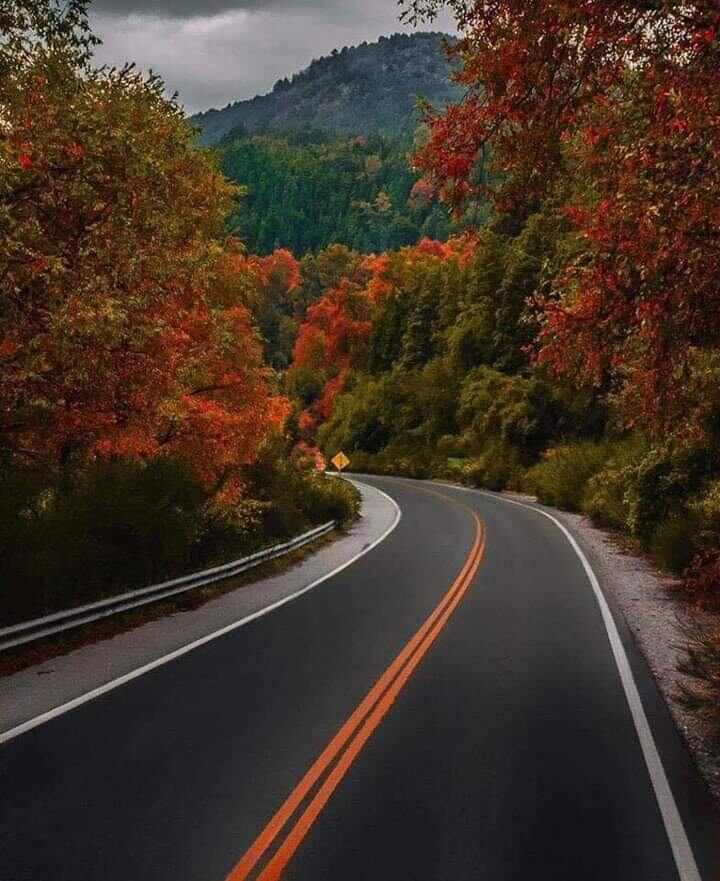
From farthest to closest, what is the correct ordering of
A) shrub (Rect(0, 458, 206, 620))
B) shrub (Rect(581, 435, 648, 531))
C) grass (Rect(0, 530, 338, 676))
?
shrub (Rect(581, 435, 648, 531))
shrub (Rect(0, 458, 206, 620))
grass (Rect(0, 530, 338, 676))

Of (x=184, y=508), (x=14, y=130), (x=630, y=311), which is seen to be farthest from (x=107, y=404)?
(x=630, y=311)

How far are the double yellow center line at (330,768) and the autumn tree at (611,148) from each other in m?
4.20

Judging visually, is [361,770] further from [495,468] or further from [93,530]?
[495,468]

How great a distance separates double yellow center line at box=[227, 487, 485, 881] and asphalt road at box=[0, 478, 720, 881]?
1.1 inches

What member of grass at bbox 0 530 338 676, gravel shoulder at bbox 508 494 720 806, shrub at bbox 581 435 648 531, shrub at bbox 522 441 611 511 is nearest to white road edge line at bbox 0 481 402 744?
grass at bbox 0 530 338 676

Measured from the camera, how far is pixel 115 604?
565 inches

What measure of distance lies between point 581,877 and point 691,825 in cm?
143

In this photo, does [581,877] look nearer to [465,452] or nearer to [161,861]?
[161,861]

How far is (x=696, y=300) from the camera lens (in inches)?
391

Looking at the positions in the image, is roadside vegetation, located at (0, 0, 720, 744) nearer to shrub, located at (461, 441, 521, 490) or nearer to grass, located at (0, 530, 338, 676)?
Result: grass, located at (0, 530, 338, 676)

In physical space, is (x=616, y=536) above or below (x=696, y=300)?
below

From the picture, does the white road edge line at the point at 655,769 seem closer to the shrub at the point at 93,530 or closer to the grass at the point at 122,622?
the grass at the point at 122,622

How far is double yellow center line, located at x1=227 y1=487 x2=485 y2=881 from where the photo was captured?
19.9 ft

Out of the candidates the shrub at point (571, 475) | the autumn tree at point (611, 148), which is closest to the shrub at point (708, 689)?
the autumn tree at point (611, 148)
